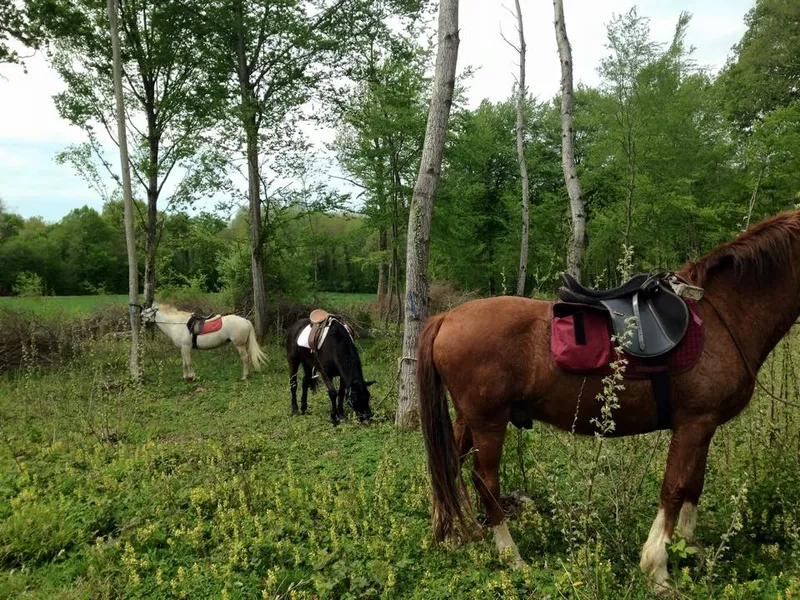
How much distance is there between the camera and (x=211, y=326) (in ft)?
37.8

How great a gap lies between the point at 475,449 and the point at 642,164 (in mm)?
15155

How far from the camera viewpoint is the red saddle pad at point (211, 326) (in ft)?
37.6

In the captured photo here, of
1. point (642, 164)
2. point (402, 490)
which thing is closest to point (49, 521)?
point (402, 490)

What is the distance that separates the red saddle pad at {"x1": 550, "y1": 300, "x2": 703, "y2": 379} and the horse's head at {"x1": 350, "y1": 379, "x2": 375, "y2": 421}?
14.5 feet

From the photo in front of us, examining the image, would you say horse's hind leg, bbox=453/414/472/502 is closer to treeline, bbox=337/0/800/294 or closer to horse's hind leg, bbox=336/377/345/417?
horse's hind leg, bbox=336/377/345/417

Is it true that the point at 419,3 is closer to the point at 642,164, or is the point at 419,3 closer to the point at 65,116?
the point at 642,164

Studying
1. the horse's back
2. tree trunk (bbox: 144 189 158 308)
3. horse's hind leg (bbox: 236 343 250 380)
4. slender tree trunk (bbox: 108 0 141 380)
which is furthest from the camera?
tree trunk (bbox: 144 189 158 308)

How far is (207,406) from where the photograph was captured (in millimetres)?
8648

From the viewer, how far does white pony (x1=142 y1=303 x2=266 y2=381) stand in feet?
37.7

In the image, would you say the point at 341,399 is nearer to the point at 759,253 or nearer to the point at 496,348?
the point at 496,348

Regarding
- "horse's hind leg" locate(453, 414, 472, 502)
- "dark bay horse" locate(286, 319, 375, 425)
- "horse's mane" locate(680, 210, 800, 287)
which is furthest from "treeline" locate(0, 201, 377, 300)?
"horse's mane" locate(680, 210, 800, 287)

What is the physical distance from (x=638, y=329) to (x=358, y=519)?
7.78 feet

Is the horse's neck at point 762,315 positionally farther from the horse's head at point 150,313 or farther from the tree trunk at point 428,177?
the horse's head at point 150,313

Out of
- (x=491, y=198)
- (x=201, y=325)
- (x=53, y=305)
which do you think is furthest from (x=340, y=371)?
(x=491, y=198)
